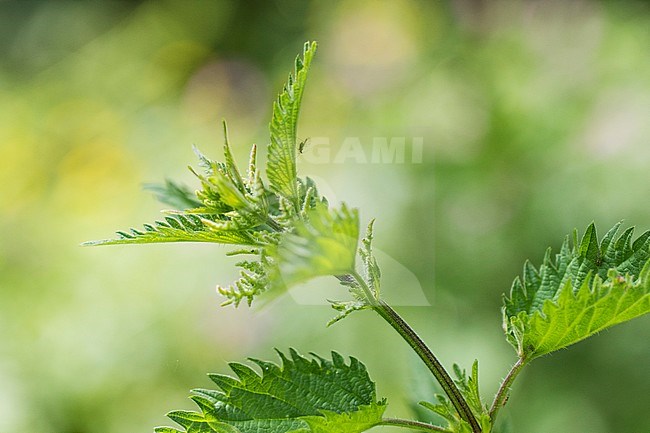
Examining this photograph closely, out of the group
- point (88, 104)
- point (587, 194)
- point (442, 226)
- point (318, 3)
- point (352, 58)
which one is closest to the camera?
point (587, 194)

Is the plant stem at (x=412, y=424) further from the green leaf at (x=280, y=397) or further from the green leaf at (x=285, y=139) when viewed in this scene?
the green leaf at (x=285, y=139)

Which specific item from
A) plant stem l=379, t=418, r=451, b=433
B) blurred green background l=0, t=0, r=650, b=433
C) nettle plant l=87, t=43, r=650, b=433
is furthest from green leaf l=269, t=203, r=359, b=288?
blurred green background l=0, t=0, r=650, b=433

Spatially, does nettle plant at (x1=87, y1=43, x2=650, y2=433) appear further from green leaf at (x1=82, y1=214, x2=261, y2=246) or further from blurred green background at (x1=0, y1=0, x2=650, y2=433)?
blurred green background at (x1=0, y1=0, x2=650, y2=433)

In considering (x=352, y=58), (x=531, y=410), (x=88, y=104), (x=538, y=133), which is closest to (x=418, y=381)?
(x=531, y=410)

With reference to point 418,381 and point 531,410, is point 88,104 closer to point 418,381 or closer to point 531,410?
point 531,410

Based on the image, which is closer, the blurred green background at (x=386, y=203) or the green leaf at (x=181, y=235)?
the green leaf at (x=181, y=235)

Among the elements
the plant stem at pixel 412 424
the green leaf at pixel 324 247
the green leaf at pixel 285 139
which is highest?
the green leaf at pixel 285 139

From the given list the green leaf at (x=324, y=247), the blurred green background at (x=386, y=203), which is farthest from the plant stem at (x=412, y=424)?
the blurred green background at (x=386, y=203)

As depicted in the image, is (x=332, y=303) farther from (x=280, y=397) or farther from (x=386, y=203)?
(x=386, y=203)
